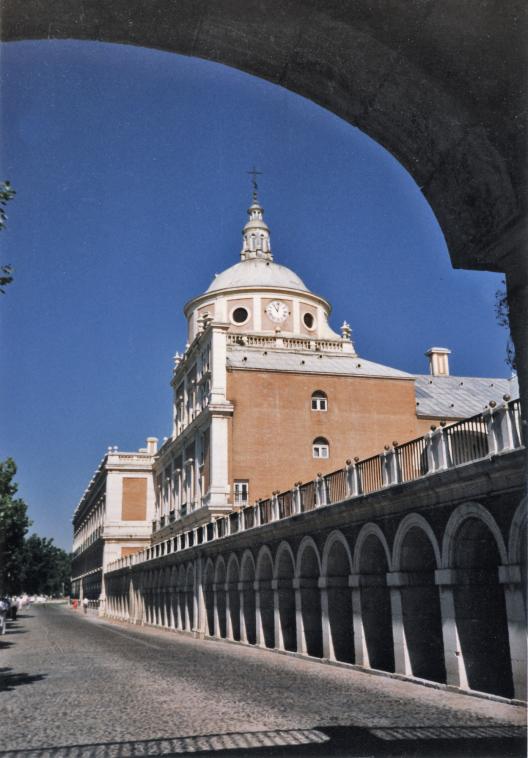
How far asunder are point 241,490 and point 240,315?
18.9 m

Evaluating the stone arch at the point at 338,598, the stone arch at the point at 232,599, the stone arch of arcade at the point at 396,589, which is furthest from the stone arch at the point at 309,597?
the stone arch at the point at 232,599

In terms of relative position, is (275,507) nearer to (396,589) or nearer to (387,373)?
(396,589)

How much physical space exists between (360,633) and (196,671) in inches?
162

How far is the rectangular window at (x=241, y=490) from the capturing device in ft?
135

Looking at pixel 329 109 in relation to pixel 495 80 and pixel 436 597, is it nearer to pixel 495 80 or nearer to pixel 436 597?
pixel 495 80

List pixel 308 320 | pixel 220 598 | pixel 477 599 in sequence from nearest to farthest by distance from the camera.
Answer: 1. pixel 477 599
2. pixel 220 598
3. pixel 308 320

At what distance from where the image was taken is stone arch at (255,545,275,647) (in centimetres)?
2692

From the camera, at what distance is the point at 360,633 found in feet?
63.0

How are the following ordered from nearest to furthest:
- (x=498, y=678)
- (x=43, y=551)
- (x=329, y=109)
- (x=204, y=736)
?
1. (x=329, y=109)
2. (x=204, y=736)
3. (x=498, y=678)
4. (x=43, y=551)

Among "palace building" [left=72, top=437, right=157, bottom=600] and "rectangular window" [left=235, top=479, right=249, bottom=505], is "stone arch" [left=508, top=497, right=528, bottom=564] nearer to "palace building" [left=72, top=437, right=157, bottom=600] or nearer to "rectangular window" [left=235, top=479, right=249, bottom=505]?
"rectangular window" [left=235, top=479, right=249, bottom=505]

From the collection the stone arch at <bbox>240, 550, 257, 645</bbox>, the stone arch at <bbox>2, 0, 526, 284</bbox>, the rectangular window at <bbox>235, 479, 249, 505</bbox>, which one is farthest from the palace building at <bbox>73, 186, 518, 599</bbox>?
the stone arch at <bbox>2, 0, 526, 284</bbox>

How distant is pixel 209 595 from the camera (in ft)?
114

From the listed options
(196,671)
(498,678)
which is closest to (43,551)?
(196,671)

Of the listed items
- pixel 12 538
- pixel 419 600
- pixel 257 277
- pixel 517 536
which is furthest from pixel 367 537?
pixel 257 277
